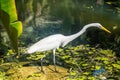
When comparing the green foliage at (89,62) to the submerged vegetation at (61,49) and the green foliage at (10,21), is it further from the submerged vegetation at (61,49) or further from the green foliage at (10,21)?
the green foliage at (10,21)

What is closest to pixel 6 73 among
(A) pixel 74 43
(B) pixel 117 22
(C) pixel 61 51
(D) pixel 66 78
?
(D) pixel 66 78

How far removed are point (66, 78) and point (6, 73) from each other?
3.32ft

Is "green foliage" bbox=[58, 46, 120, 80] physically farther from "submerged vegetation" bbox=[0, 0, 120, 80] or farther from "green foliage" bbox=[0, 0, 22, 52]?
"green foliage" bbox=[0, 0, 22, 52]

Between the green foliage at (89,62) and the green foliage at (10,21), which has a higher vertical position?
the green foliage at (10,21)

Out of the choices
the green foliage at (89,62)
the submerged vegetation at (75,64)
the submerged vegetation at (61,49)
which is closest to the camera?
the submerged vegetation at (61,49)

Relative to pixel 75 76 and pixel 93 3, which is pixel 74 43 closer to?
pixel 75 76

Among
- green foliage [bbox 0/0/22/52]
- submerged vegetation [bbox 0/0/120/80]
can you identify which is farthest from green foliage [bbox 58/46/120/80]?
green foliage [bbox 0/0/22/52]

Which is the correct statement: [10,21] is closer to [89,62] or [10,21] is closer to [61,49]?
[89,62]

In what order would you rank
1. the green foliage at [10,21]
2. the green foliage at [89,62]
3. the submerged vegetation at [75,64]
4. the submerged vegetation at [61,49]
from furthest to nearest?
the green foliage at [89,62], the submerged vegetation at [75,64], the submerged vegetation at [61,49], the green foliage at [10,21]

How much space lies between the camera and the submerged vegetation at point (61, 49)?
18.6 feet

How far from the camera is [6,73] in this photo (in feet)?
19.3

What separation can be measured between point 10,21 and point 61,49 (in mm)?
3805

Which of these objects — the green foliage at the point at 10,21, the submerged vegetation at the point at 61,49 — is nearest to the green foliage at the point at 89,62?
the submerged vegetation at the point at 61,49

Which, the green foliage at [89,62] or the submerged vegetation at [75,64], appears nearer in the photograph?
the submerged vegetation at [75,64]
